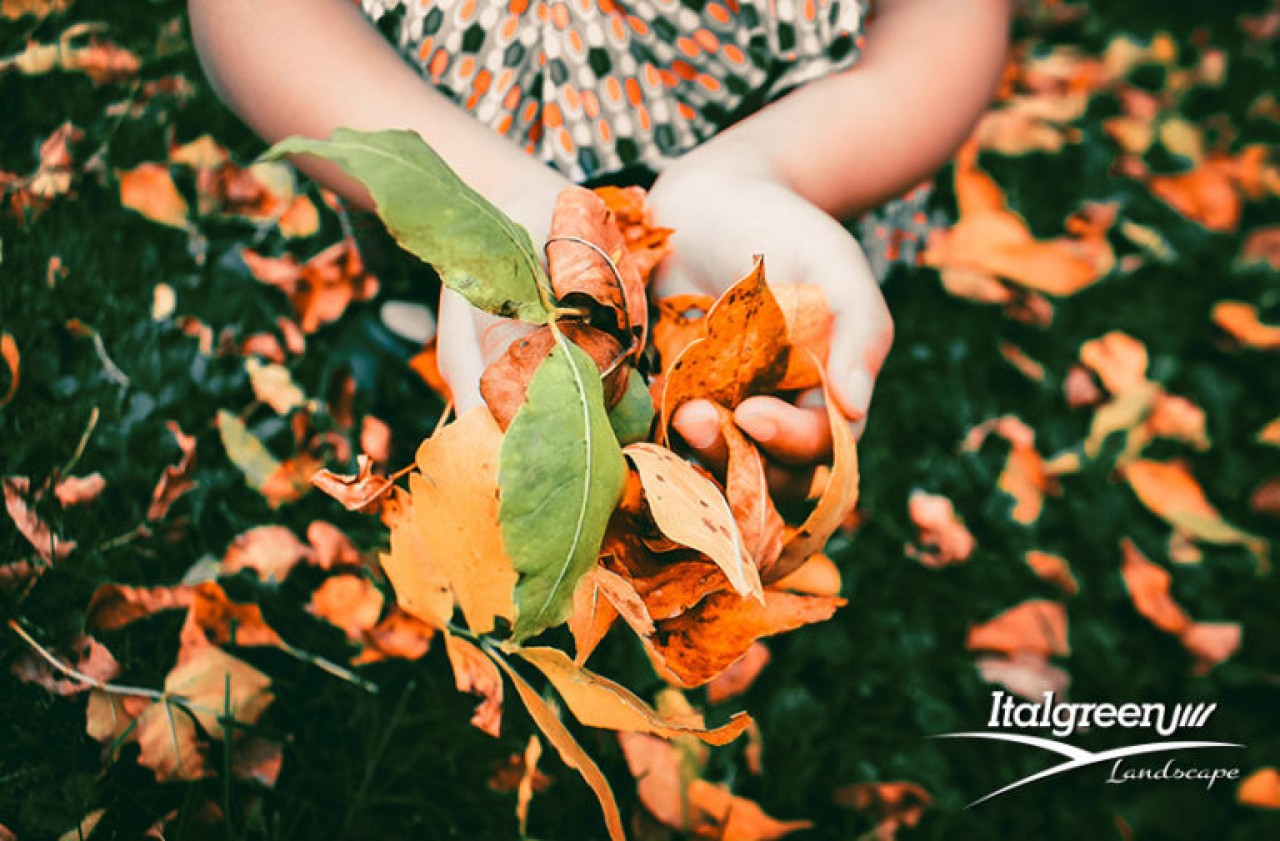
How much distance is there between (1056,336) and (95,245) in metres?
1.44

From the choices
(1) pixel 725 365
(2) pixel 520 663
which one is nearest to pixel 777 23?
(1) pixel 725 365

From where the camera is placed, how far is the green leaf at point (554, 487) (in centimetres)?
44

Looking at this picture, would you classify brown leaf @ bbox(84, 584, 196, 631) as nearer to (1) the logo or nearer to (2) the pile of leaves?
(2) the pile of leaves

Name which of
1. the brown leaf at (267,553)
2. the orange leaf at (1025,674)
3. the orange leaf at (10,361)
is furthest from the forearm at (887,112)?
the orange leaf at (10,361)

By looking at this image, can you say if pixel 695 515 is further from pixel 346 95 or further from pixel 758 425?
pixel 346 95

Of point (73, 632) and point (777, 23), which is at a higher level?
point (777, 23)

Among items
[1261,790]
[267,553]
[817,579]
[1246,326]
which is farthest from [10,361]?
[1246,326]

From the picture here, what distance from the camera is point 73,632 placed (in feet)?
3.22

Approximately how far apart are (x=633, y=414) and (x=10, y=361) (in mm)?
984

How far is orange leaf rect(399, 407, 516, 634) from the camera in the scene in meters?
0.53

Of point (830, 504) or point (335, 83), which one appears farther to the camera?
point (335, 83)

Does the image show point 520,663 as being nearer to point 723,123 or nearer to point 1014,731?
point 1014,731

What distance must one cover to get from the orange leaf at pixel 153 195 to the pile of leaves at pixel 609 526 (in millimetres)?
12

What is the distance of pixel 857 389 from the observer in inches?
28.4
